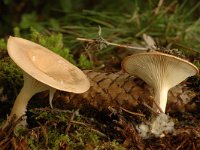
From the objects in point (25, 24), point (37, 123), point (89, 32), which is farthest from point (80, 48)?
point (37, 123)

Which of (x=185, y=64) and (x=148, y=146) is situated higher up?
(x=185, y=64)

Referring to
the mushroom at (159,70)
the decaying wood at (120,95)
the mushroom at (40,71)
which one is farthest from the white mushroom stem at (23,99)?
the mushroom at (159,70)

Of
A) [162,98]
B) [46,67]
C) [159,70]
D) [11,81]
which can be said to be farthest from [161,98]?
[11,81]

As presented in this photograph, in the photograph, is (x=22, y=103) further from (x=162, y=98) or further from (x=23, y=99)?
(x=162, y=98)

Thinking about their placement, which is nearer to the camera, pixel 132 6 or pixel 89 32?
pixel 89 32

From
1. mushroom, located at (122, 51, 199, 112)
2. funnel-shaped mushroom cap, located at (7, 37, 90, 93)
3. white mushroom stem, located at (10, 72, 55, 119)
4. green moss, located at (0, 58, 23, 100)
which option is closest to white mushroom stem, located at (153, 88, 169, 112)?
mushroom, located at (122, 51, 199, 112)

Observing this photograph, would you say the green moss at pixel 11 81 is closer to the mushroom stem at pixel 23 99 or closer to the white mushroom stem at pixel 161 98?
the mushroom stem at pixel 23 99

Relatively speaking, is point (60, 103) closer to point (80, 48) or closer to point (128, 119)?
point (128, 119)
